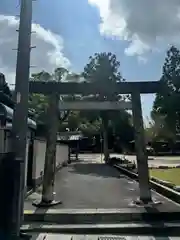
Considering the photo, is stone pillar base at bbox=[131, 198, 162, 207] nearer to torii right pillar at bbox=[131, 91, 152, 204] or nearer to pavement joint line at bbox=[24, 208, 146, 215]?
torii right pillar at bbox=[131, 91, 152, 204]

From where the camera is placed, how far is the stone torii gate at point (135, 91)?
10250 mm

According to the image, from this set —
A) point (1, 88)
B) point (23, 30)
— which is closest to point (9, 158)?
point (23, 30)

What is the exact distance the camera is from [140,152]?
10484 mm

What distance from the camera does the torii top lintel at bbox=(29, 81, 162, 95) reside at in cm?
1026

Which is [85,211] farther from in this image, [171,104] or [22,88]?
[171,104]

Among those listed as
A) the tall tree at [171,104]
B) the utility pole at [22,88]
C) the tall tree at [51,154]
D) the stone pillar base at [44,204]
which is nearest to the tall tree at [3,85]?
the tall tree at [51,154]

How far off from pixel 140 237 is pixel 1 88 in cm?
587

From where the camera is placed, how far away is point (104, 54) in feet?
136

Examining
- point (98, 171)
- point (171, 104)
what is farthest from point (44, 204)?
point (171, 104)

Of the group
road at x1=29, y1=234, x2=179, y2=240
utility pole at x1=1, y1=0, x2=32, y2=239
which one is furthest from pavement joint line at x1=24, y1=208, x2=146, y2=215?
utility pole at x1=1, y1=0, x2=32, y2=239

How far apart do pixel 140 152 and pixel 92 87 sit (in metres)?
2.39

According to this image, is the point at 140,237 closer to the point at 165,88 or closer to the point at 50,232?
the point at 50,232

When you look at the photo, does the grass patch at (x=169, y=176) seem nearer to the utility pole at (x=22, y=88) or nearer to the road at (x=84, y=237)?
the road at (x=84, y=237)

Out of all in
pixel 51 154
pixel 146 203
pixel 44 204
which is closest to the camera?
pixel 44 204
